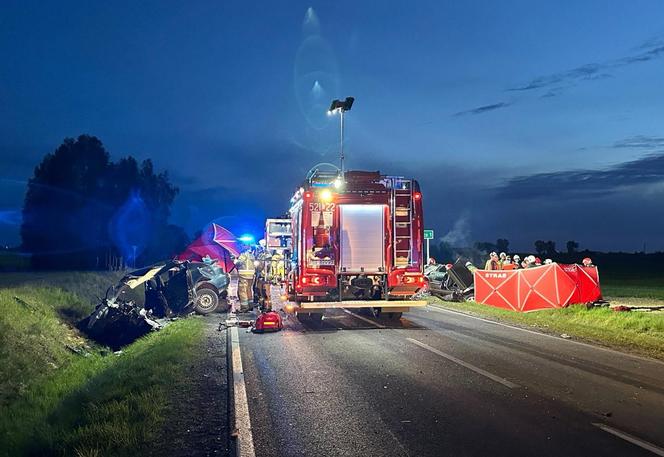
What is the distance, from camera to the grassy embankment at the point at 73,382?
548cm

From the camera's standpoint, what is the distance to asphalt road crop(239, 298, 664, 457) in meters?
5.29

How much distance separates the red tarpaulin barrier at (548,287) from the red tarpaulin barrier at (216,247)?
30.9ft

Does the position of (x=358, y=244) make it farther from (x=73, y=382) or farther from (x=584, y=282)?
(x=584, y=282)

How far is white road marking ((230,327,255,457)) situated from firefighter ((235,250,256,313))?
253 inches

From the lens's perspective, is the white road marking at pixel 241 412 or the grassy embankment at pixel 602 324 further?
the grassy embankment at pixel 602 324

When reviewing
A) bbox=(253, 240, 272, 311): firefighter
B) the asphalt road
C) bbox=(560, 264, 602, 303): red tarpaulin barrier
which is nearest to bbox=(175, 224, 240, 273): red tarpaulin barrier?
bbox=(253, 240, 272, 311): firefighter

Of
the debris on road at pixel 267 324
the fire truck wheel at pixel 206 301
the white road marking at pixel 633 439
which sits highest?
the fire truck wheel at pixel 206 301

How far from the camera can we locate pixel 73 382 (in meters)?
9.83

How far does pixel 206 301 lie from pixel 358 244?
5.56m

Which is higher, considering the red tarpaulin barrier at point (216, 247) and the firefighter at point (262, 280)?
the red tarpaulin barrier at point (216, 247)

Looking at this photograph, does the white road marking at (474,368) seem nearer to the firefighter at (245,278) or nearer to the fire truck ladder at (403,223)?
the fire truck ladder at (403,223)

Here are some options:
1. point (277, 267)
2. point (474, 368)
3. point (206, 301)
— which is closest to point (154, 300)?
point (206, 301)

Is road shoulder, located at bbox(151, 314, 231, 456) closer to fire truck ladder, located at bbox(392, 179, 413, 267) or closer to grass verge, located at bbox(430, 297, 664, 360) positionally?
fire truck ladder, located at bbox(392, 179, 413, 267)

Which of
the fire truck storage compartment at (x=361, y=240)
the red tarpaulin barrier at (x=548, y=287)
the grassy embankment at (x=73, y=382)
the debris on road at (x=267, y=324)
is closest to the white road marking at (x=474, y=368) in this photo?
the fire truck storage compartment at (x=361, y=240)
